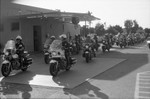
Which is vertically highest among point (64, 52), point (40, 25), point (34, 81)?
point (40, 25)

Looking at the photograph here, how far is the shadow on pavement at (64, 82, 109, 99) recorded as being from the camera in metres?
5.10

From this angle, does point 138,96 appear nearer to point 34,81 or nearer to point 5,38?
point 34,81

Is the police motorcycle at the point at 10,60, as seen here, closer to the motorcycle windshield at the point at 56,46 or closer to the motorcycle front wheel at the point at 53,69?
the motorcycle windshield at the point at 56,46

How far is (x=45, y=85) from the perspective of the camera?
638 centimetres

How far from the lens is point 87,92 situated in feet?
18.0

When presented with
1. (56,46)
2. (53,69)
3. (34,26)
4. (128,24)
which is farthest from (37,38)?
(128,24)

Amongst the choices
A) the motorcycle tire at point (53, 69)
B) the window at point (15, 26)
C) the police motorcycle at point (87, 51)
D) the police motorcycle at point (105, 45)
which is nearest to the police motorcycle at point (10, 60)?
the motorcycle tire at point (53, 69)

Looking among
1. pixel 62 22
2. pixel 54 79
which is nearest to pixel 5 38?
pixel 62 22

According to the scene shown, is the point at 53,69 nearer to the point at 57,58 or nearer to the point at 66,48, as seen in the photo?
the point at 57,58

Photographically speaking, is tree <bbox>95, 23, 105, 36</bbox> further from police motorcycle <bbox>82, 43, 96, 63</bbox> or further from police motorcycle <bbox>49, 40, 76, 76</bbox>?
police motorcycle <bbox>49, 40, 76, 76</bbox>

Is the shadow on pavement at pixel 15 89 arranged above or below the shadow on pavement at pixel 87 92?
below

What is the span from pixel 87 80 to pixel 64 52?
1968mm

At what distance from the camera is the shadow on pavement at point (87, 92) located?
510cm

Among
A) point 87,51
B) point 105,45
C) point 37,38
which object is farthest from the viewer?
point 37,38
